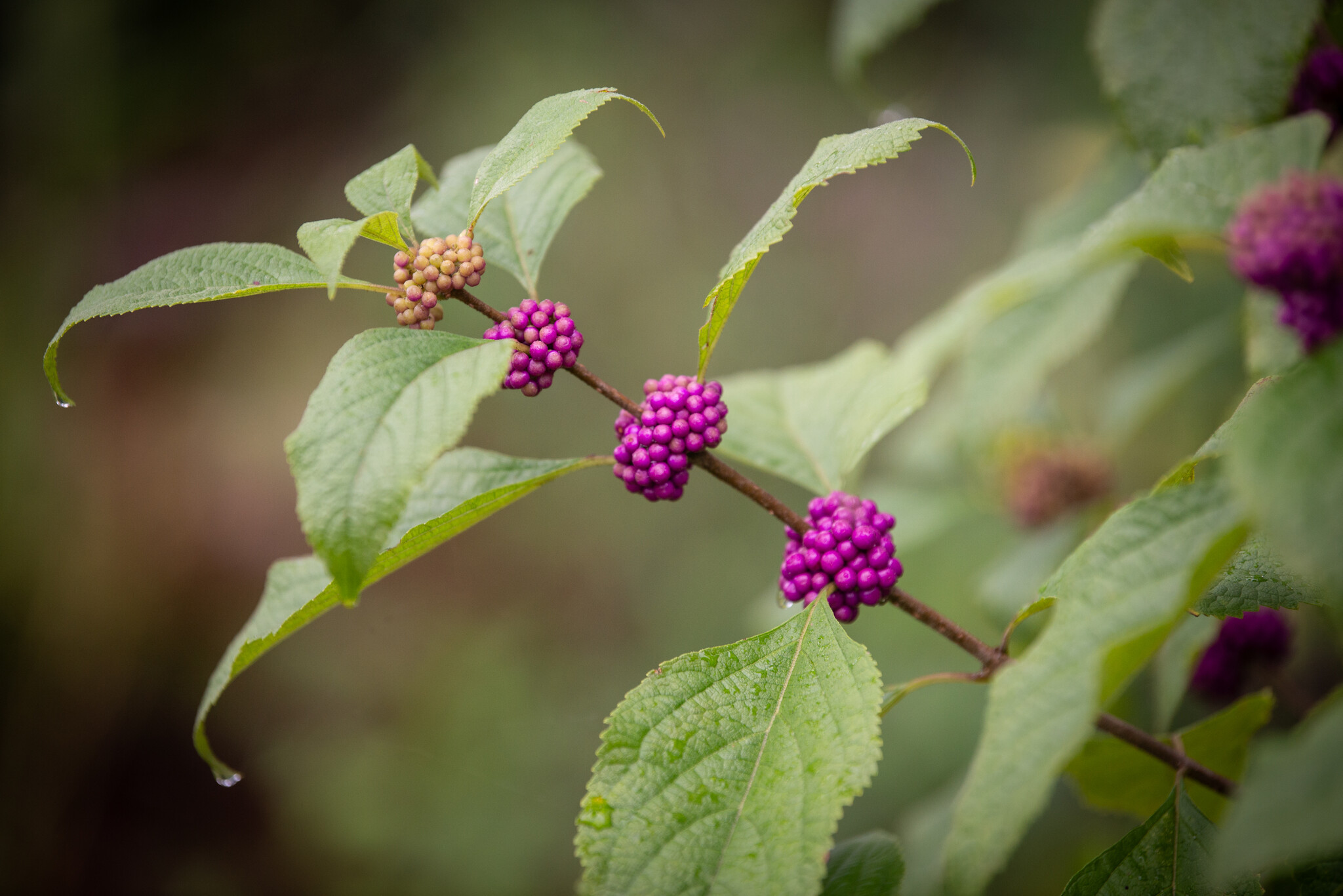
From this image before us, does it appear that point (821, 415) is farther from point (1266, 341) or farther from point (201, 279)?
point (201, 279)

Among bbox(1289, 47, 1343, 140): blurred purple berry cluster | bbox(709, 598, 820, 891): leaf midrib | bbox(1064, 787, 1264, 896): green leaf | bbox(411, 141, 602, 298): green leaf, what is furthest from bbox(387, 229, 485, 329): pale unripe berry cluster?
bbox(1289, 47, 1343, 140): blurred purple berry cluster

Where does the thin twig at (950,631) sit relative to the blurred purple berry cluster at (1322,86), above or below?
below

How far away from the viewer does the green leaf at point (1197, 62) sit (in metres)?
1.49

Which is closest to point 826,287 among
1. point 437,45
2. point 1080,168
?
point 1080,168

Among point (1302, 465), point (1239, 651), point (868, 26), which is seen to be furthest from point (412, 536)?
point (1239, 651)

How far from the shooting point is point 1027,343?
6.75 ft

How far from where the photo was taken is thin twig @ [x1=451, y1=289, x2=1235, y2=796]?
1250 mm

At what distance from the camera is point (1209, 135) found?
1519mm

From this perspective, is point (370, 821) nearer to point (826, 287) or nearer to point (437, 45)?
point (826, 287)

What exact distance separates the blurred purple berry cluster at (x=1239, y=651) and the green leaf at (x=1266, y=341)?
2.29 feet

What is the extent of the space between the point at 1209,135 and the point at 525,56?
188 inches

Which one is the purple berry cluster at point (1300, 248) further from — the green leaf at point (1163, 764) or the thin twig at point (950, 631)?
the green leaf at point (1163, 764)

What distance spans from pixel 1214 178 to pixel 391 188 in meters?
1.03

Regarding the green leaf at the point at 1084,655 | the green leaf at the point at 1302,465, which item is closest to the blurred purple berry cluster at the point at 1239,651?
the green leaf at the point at 1084,655
